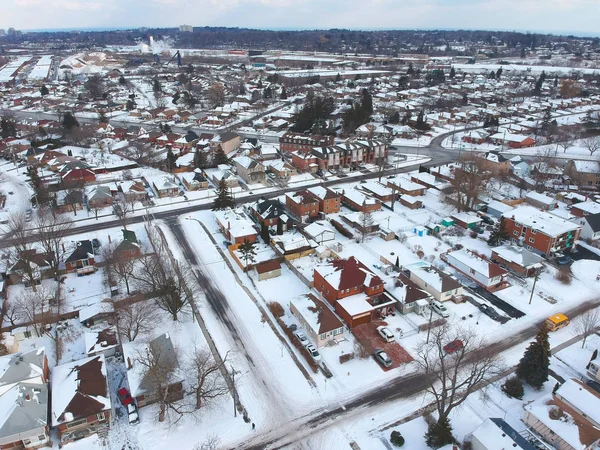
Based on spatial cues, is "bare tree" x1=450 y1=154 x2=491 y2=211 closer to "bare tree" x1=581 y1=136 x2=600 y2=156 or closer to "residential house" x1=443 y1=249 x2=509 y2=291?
"residential house" x1=443 y1=249 x2=509 y2=291

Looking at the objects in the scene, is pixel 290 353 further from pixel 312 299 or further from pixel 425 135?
pixel 425 135

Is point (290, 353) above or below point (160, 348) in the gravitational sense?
below

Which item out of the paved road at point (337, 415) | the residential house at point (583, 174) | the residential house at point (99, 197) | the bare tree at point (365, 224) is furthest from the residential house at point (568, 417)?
the residential house at point (99, 197)

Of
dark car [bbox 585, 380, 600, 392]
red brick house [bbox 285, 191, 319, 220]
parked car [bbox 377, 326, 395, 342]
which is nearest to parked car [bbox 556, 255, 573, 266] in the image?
dark car [bbox 585, 380, 600, 392]

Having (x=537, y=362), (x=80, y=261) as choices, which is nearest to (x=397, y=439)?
(x=537, y=362)

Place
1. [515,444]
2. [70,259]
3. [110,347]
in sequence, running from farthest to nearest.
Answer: [70,259]
[110,347]
[515,444]

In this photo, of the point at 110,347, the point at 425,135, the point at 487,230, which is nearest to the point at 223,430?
the point at 110,347

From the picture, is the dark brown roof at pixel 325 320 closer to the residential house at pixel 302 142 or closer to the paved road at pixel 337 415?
the paved road at pixel 337 415
